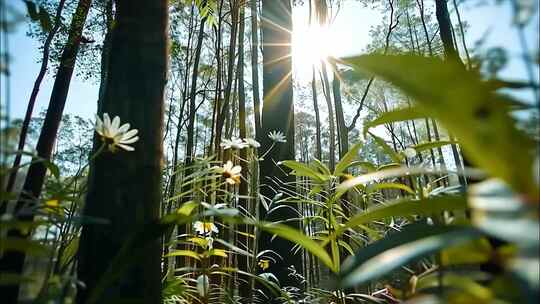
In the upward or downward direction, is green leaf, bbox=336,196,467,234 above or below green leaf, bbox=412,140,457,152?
below

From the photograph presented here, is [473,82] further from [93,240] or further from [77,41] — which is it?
[77,41]

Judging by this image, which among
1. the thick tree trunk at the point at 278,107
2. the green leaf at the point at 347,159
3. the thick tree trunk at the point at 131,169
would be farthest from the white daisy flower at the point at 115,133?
the thick tree trunk at the point at 278,107

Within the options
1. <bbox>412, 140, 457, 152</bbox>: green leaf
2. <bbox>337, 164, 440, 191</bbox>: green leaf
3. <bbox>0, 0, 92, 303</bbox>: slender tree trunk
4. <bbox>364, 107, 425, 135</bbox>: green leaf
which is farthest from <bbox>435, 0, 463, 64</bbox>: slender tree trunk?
<bbox>0, 0, 92, 303</bbox>: slender tree trunk

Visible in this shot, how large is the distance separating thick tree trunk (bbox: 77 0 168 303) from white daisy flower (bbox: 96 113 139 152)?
0.02 m

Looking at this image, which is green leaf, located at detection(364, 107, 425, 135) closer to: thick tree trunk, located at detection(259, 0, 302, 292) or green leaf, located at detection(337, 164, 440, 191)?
green leaf, located at detection(337, 164, 440, 191)

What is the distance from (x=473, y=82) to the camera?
8.6 inches

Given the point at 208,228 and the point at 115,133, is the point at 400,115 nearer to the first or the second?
the point at 115,133

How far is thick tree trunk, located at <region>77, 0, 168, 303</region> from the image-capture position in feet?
1.73

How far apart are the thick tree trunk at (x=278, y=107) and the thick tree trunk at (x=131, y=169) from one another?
148cm

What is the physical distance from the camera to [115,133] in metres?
0.56

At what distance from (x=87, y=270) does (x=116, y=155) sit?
0.16 m

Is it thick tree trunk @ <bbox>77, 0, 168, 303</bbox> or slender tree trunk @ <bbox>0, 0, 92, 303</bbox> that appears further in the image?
slender tree trunk @ <bbox>0, 0, 92, 303</bbox>

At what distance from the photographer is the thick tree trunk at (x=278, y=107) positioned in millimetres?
2260

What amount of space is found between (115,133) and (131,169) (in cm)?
6
